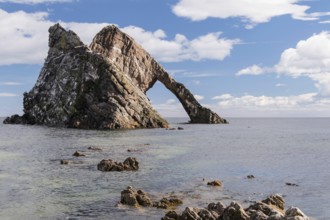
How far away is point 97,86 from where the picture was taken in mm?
118375

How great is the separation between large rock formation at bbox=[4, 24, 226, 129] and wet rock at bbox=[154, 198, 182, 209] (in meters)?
83.1

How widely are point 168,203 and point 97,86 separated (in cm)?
9360

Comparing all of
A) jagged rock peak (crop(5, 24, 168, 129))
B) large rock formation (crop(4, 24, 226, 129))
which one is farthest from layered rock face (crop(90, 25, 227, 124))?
jagged rock peak (crop(5, 24, 168, 129))

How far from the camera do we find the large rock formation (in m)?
115

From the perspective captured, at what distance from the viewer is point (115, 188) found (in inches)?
1323

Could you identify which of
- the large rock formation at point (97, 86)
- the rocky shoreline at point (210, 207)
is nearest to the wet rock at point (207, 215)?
the rocky shoreline at point (210, 207)

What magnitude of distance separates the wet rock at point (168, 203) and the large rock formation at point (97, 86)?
273 feet

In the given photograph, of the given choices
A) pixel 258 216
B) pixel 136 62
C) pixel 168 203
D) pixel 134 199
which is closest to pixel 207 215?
pixel 258 216

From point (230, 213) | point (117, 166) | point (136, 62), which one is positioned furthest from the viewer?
point (136, 62)

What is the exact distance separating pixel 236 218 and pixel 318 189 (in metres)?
17.2

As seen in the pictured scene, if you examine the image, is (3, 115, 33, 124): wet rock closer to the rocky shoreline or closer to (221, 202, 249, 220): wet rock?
the rocky shoreline

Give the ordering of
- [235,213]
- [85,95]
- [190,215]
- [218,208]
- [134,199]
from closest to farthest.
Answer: [235,213], [190,215], [218,208], [134,199], [85,95]

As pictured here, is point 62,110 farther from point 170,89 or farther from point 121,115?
point 170,89

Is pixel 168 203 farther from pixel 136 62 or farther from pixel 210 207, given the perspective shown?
pixel 136 62
